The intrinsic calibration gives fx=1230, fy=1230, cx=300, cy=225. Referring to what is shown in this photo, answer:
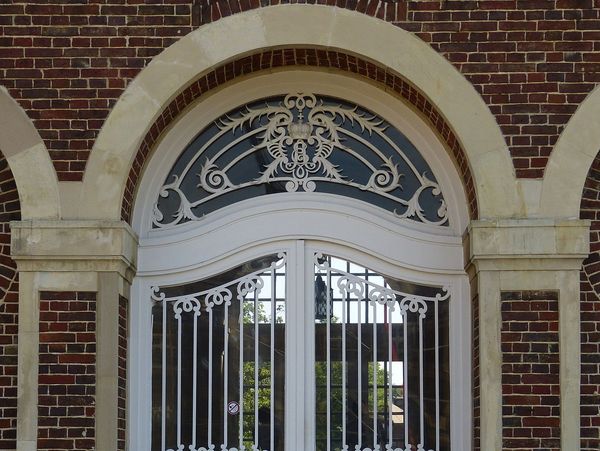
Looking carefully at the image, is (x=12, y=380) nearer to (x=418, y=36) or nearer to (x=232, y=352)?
(x=232, y=352)

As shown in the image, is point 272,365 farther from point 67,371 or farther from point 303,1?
point 303,1

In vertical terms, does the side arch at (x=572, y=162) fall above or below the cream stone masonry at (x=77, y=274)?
above

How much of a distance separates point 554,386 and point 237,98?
10.8 ft

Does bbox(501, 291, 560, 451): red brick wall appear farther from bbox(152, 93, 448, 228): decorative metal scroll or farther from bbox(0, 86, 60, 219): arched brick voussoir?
bbox(0, 86, 60, 219): arched brick voussoir

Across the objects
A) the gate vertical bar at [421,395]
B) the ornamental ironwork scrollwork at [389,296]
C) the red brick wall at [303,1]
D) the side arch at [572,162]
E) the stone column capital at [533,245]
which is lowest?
the gate vertical bar at [421,395]

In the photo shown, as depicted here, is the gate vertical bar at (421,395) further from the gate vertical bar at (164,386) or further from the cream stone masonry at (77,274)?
the cream stone masonry at (77,274)

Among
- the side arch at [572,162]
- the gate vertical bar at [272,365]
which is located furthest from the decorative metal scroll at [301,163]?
the side arch at [572,162]

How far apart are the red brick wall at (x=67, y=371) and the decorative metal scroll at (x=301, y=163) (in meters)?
1.13

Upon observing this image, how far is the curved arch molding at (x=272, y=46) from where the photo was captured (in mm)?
9045

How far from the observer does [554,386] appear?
877 cm

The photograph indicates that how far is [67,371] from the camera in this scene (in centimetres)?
885

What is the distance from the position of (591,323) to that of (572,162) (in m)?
1.19

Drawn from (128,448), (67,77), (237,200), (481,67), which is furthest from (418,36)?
(128,448)

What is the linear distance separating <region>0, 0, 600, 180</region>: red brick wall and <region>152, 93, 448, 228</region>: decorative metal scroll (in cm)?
86
